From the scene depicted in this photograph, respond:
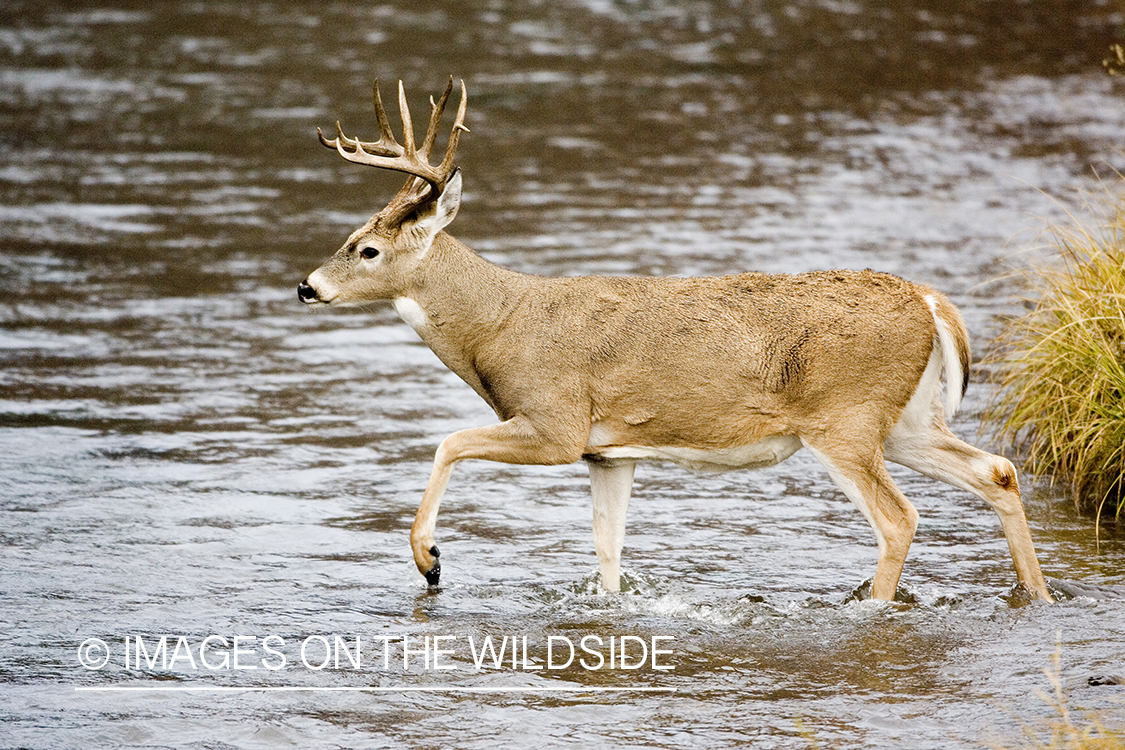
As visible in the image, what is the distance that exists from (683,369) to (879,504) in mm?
1143

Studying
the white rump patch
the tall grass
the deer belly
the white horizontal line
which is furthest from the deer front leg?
the tall grass

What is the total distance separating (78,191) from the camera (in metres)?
17.0

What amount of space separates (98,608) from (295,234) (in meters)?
8.22

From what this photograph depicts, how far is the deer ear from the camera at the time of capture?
7750mm

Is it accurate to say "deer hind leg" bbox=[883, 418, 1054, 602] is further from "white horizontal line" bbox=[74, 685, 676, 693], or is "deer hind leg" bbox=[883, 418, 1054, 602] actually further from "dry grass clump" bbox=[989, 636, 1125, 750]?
"white horizontal line" bbox=[74, 685, 676, 693]

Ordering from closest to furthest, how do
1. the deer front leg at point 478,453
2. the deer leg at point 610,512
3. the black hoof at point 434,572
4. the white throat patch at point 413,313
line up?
the deer front leg at point 478,453
the black hoof at point 434,572
the deer leg at point 610,512
the white throat patch at point 413,313

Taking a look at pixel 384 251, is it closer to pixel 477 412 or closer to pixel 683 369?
pixel 683 369

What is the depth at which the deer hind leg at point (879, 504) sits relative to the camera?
7.54 metres

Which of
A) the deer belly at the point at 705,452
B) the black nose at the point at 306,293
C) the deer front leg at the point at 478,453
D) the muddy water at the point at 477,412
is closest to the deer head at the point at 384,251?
the black nose at the point at 306,293

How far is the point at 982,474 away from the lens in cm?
773

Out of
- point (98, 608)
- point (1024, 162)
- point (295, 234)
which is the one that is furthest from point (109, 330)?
point (1024, 162)

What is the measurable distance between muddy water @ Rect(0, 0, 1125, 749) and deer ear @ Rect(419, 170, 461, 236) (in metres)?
1.83

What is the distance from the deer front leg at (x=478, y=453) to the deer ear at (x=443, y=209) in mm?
1075

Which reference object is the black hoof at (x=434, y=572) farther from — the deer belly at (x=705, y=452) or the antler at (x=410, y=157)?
the antler at (x=410, y=157)
